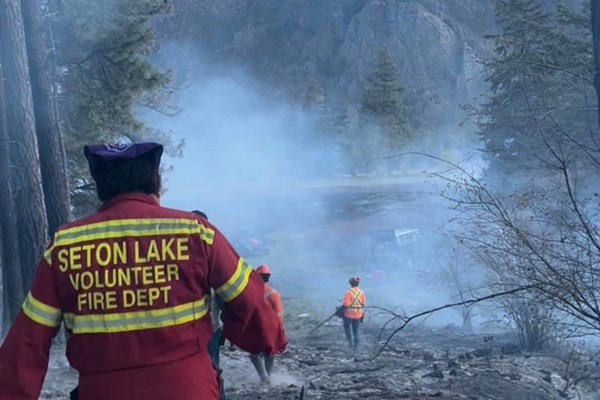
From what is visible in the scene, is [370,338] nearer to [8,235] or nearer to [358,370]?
[358,370]

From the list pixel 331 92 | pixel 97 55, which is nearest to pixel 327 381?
pixel 97 55

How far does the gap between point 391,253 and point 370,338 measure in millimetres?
8270

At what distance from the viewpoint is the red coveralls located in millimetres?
2480

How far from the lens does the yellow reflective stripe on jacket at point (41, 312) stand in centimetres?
250

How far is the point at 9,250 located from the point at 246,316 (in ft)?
25.0

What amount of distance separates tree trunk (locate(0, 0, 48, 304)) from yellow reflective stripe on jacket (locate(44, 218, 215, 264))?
6965 millimetres

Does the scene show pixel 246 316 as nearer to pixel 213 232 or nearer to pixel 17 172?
pixel 213 232

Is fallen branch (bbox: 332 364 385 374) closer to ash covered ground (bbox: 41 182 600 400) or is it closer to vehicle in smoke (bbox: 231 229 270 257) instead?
ash covered ground (bbox: 41 182 600 400)

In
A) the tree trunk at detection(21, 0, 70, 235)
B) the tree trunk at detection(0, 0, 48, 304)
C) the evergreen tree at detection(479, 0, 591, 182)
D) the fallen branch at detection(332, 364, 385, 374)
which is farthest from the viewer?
the fallen branch at detection(332, 364, 385, 374)

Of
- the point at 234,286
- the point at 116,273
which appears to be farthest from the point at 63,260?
the point at 234,286

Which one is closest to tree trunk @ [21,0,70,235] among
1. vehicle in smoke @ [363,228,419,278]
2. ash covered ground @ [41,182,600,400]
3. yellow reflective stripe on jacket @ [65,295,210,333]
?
ash covered ground @ [41,182,600,400]

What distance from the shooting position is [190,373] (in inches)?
100

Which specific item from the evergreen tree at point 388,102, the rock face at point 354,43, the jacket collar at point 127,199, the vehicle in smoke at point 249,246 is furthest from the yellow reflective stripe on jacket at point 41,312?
the rock face at point 354,43

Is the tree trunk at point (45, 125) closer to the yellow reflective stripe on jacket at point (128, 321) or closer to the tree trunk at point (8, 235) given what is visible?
the tree trunk at point (8, 235)
